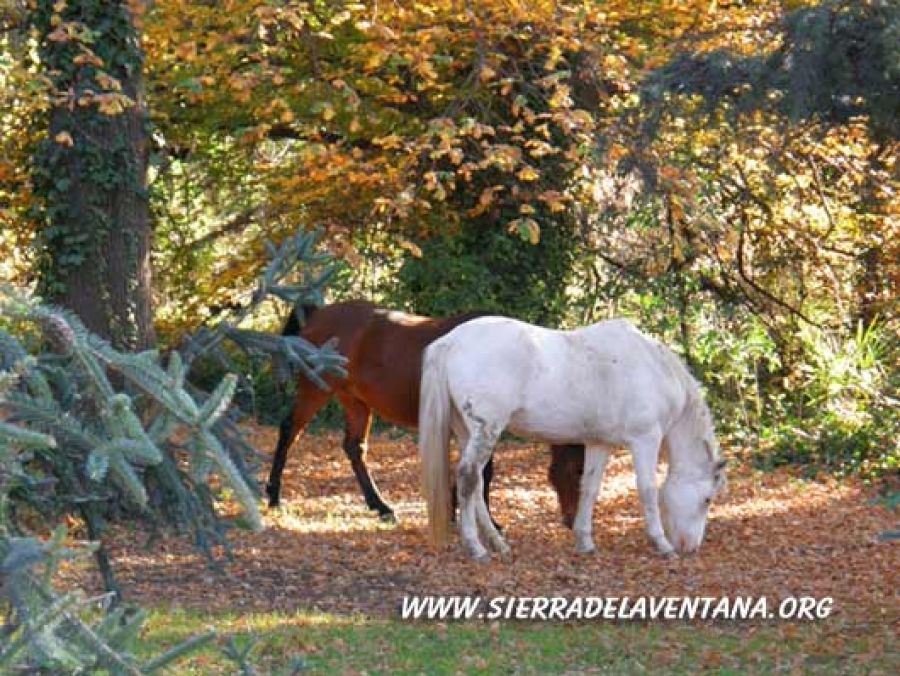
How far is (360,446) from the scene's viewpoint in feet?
34.8

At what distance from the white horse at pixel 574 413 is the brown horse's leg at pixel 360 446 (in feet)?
5.03

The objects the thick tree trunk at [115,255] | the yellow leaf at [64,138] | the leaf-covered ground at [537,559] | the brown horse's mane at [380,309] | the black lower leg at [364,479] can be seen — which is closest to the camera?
the leaf-covered ground at [537,559]

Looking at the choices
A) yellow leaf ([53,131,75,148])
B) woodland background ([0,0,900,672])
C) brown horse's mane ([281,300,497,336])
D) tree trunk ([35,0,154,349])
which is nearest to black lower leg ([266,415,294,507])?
brown horse's mane ([281,300,497,336])

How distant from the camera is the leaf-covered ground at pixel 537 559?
7.74m

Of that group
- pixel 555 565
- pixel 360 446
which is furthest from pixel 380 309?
pixel 555 565

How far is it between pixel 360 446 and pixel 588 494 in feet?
7.19

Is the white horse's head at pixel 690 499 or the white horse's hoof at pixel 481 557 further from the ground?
the white horse's head at pixel 690 499

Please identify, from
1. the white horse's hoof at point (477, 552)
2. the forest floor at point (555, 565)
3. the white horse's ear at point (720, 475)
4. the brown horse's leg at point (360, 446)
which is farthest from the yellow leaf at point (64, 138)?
the white horse's ear at point (720, 475)

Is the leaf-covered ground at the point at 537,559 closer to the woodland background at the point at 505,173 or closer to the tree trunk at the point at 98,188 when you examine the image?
the woodland background at the point at 505,173

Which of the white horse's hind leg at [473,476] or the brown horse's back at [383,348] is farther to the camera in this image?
the brown horse's back at [383,348]

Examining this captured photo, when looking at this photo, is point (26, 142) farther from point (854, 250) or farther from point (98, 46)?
point (854, 250)

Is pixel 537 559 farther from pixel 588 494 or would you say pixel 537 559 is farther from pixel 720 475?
pixel 720 475

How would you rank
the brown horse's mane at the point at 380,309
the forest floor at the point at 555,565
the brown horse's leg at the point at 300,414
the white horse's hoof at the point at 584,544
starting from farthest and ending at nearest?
the brown horse's leg at the point at 300,414
the brown horse's mane at the point at 380,309
the white horse's hoof at the point at 584,544
the forest floor at the point at 555,565

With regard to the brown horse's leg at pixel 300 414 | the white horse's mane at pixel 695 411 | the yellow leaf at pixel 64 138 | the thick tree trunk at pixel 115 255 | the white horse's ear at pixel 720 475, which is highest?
the yellow leaf at pixel 64 138
